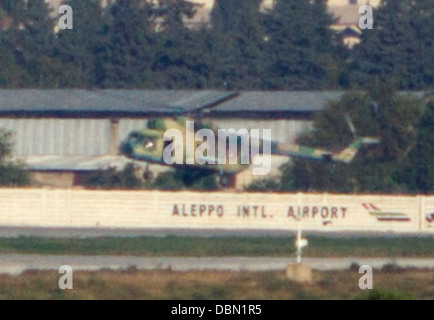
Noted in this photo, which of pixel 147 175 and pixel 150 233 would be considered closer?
pixel 150 233

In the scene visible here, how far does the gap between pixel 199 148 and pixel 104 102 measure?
48.6 feet

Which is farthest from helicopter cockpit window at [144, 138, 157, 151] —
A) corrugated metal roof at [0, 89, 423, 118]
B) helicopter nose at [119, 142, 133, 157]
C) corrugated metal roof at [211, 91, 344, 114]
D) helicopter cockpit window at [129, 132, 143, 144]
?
corrugated metal roof at [211, 91, 344, 114]

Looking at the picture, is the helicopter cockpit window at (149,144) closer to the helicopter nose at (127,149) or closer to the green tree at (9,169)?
the helicopter nose at (127,149)

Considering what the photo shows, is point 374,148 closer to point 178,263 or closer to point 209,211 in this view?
point 209,211

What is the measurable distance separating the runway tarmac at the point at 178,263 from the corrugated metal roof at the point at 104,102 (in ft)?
89.4

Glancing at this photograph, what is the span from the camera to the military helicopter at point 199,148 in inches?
1775

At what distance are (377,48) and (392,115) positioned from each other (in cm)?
3468

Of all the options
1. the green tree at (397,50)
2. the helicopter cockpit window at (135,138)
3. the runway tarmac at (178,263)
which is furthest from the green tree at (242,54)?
the runway tarmac at (178,263)

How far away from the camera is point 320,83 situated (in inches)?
3290

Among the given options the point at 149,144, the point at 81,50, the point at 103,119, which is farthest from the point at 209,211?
the point at 81,50

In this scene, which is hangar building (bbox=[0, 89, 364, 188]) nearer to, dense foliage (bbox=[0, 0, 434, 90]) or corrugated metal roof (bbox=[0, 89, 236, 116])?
corrugated metal roof (bbox=[0, 89, 236, 116])

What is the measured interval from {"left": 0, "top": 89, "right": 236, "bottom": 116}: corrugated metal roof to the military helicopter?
840 cm

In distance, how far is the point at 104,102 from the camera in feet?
194
